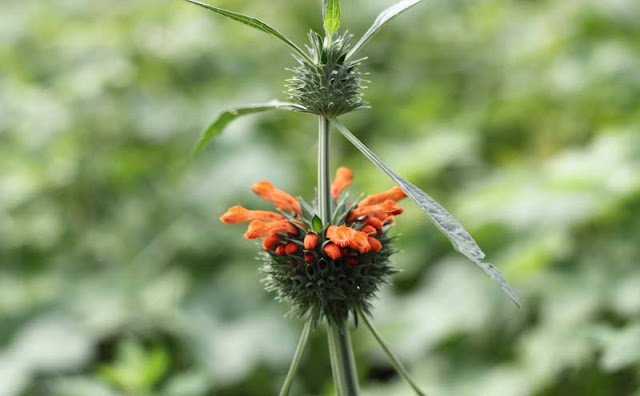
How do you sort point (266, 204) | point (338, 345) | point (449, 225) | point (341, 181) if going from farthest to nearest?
point (266, 204)
point (341, 181)
point (338, 345)
point (449, 225)

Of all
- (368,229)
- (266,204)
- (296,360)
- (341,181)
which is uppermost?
(266,204)

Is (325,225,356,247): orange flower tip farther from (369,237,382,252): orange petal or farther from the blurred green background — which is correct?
the blurred green background

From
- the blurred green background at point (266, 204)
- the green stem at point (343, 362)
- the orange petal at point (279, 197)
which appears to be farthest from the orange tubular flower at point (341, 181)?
the blurred green background at point (266, 204)

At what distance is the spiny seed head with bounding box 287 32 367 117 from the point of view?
1.76ft

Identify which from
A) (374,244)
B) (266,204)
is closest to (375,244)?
(374,244)

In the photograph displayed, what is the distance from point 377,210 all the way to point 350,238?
6 cm

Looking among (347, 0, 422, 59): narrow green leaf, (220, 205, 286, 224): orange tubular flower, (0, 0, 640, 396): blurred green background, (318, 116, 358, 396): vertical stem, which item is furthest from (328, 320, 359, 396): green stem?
(0, 0, 640, 396): blurred green background

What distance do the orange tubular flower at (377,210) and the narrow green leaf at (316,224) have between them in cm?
4

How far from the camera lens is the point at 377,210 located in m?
0.58

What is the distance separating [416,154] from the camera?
2.23m

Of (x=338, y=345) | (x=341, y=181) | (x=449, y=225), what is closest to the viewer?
(x=449, y=225)

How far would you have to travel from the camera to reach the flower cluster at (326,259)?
0.57 meters

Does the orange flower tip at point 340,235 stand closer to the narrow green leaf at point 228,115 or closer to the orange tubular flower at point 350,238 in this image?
the orange tubular flower at point 350,238

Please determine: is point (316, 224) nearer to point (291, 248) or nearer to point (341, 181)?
point (291, 248)
